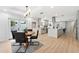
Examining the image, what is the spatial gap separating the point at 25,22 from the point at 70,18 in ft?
5.96

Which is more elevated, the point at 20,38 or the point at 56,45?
the point at 20,38

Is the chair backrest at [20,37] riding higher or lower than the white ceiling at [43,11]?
lower

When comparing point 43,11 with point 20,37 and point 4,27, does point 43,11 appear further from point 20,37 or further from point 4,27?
point 4,27

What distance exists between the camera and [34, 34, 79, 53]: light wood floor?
4.11 metres

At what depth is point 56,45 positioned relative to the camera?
14.1 feet

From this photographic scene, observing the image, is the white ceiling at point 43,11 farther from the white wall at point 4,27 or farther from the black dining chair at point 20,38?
the black dining chair at point 20,38

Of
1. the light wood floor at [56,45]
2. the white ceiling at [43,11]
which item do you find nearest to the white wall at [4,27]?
the white ceiling at [43,11]

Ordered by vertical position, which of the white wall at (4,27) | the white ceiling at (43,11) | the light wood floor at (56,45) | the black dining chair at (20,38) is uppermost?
the white ceiling at (43,11)

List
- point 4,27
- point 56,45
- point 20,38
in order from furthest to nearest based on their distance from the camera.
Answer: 1. point 56,45
2. point 20,38
3. point 4,27

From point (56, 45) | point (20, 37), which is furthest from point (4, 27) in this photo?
point (56, 45)

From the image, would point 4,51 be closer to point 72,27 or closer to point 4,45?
point 4,45

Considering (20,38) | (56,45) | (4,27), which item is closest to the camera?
(4,27)

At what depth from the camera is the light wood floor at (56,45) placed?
4109mm

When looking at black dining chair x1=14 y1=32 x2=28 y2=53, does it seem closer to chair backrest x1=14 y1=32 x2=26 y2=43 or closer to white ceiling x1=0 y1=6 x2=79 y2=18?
chair backrest x1=14 y1=32 x2=26 y2=43
